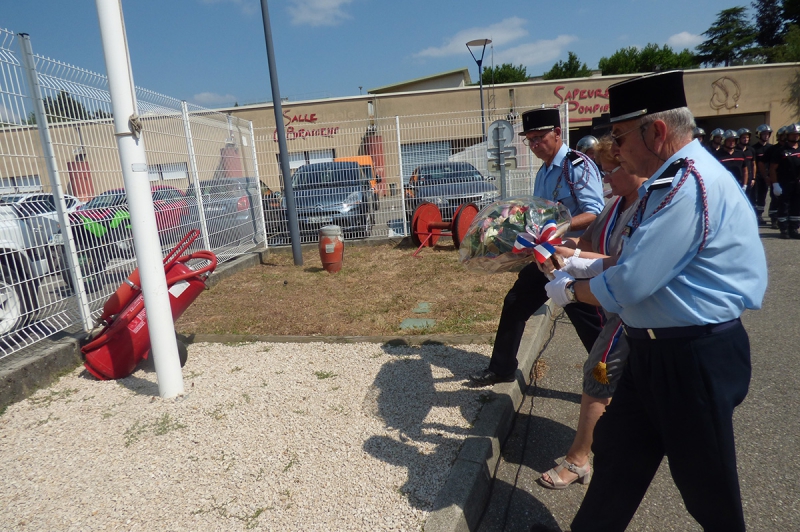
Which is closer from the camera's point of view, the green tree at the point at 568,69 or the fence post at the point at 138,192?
the fence post at the point at 138,192

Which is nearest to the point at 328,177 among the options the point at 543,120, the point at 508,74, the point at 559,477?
the point at 543,120

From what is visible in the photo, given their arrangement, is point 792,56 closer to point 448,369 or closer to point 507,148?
point 507,148

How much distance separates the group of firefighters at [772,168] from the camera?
31.5 feet

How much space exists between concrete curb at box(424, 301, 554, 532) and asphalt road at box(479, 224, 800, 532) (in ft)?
0.28

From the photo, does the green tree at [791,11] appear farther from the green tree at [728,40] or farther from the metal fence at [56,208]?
the metal fence at [56,208]

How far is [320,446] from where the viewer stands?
10.3 ft

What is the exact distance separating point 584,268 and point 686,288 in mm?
611

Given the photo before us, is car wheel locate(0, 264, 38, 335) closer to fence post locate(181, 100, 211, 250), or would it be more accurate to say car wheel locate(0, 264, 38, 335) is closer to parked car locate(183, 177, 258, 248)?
parked car locate(183, 177, 258, 248)

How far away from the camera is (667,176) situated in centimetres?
167

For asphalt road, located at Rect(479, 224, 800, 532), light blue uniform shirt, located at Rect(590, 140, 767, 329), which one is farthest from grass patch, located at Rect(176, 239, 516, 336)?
light blue uniform shirt, located at Rect(590, 140, 767, 329)

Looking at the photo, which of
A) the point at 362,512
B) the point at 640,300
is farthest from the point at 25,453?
the point at 640,300

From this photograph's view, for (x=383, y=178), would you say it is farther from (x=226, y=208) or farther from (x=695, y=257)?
(x=695, y=257)

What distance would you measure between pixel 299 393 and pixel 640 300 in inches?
114

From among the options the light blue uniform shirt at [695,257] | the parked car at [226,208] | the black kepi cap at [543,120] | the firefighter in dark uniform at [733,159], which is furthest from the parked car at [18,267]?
the firefighter in dark uniform at [733,159]
